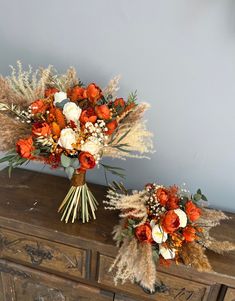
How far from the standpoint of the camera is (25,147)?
2.68 ft

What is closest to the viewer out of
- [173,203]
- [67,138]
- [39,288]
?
[67,138]

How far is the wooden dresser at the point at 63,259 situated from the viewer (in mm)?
910

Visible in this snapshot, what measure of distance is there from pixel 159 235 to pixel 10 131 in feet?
1.77

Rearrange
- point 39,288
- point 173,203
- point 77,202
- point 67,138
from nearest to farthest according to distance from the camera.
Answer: point 67,138 < point 173,203 < point 77,202 < point 39,288

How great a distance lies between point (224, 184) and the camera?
114 cm

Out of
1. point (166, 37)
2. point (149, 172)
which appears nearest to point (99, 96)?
point (166, 37)

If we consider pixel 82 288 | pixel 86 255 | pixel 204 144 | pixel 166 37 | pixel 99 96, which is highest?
pixel 166 37

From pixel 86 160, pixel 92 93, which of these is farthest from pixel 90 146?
pixel 92 93

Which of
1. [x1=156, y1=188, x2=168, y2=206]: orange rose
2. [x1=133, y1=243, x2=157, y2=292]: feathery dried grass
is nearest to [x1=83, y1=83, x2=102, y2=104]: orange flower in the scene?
[x1=156, y1=188, x2=168, y2=206]: orange rose

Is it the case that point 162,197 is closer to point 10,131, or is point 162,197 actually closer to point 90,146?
point 90,146

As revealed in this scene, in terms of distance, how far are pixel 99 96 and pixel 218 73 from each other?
1.35 feet

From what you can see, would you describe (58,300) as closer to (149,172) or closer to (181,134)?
(149,172)

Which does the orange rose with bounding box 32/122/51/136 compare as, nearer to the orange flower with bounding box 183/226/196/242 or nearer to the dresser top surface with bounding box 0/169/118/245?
the dresser top surface with bounding box 0/169/118/245

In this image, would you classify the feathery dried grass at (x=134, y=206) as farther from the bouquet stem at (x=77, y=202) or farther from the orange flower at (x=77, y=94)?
the orange flower at (x=77, y=94)
